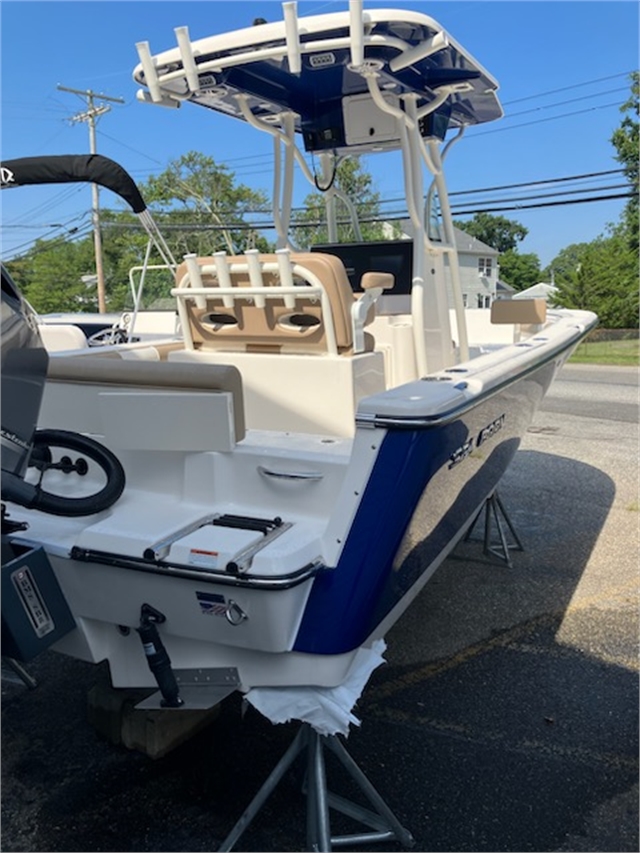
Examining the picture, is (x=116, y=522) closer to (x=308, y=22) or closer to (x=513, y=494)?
(x=308, y=22)

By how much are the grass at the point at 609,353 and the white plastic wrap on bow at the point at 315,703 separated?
14.2 metres

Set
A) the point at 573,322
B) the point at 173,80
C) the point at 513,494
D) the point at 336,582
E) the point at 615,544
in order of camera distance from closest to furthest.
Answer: the point at 336,582 < the point at 173,80 < the point at 615,544 < the point at 573,322 < the point at 513,494

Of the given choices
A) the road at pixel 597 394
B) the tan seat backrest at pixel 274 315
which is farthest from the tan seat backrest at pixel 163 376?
the road at pixel 597 394

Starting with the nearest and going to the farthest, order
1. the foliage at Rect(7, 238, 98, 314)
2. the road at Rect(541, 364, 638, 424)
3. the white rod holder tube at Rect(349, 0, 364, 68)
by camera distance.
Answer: the white rod holder tube at Rect(349, 0, 364, 68) < the road at Rect(541, 364, 638, 424) < the foliage at Rect(7, 238, 98, 314)

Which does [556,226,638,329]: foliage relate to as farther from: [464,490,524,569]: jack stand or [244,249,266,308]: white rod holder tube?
[244,249,266,308]: white rod holder tube

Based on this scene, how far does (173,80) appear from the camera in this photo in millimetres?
3342

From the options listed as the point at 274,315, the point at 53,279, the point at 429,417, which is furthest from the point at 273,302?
the point at 53,279

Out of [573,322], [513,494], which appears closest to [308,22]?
[573,322]

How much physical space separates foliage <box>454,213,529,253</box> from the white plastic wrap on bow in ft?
236

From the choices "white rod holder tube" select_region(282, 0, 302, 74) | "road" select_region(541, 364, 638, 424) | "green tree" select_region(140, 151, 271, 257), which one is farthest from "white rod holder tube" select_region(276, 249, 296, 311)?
"green tree" select_region(140, 151, 271, 257)

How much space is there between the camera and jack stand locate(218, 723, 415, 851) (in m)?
1.96

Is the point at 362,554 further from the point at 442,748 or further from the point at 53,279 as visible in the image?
the point at 53,279

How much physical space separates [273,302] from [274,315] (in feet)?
0.18

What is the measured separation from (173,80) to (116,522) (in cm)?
236
